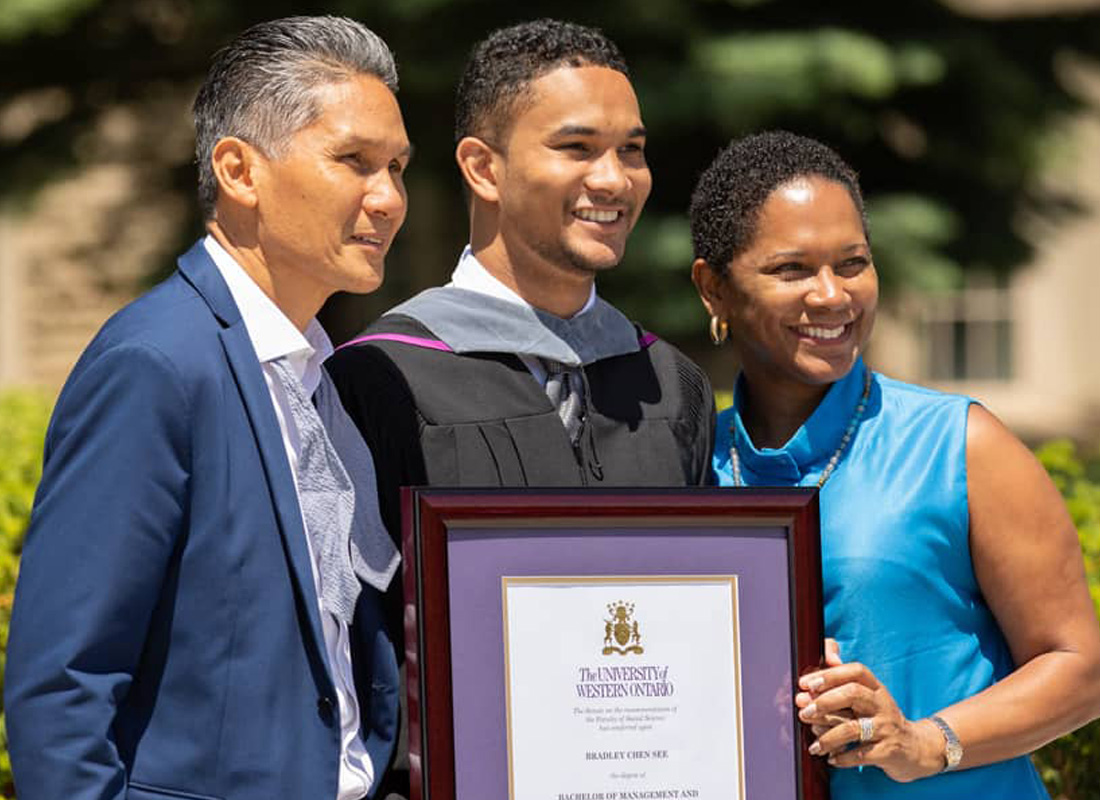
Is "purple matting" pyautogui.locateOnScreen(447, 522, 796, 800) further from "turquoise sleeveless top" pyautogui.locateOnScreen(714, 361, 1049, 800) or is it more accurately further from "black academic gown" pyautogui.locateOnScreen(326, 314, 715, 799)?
"black academic gown" pyautogui.locateOnScreen(326, 314, 715, 799)

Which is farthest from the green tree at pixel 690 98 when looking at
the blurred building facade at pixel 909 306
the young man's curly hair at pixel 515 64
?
the young man's curly hair at pixel 515 64

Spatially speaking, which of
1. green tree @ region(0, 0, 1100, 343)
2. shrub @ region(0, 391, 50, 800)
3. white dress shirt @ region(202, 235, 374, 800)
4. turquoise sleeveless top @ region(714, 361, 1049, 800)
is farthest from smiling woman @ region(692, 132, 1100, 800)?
green tree @ region(0, 0, 1100, 343)

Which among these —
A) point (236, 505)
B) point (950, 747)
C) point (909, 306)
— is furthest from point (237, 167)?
point (909, 306)

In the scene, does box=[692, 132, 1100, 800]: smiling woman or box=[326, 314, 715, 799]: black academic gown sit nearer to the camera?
box=[692, 132, 1100, 800]: smiling woman

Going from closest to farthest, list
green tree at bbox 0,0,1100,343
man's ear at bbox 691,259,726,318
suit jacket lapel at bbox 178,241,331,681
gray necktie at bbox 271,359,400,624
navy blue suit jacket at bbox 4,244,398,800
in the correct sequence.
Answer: navy blue suit jacket at bbox 4,244,398,800
suit jacket lapel at bbox 178,241,331,681
gray necktie at bbox 271,359,400,624
man's ear at bbox 691,259,726,318
green tree at bbox 0,0,1100,343

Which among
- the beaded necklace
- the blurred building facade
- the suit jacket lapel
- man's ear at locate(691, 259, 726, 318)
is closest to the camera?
the suit jacket lapel

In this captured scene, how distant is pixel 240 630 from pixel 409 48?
8.65 meters

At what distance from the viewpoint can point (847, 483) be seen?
2752mm

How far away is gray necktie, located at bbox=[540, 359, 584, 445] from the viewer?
9.75ft

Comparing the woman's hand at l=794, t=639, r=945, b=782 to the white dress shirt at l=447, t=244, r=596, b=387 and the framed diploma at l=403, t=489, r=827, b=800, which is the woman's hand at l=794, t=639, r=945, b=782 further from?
the white dress shirt at l=447, t=244, r=596, b=387

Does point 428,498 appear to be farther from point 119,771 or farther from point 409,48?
point 409,48

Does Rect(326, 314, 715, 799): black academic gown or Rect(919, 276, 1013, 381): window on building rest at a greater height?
Rect(919, 276, 1013, 381): window on building

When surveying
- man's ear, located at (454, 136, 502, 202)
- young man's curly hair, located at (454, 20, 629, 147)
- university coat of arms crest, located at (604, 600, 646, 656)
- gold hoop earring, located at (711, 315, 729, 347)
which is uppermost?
young man's curly hair, located at (454, 20, 629, 147)

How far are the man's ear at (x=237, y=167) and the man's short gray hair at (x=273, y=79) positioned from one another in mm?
15
